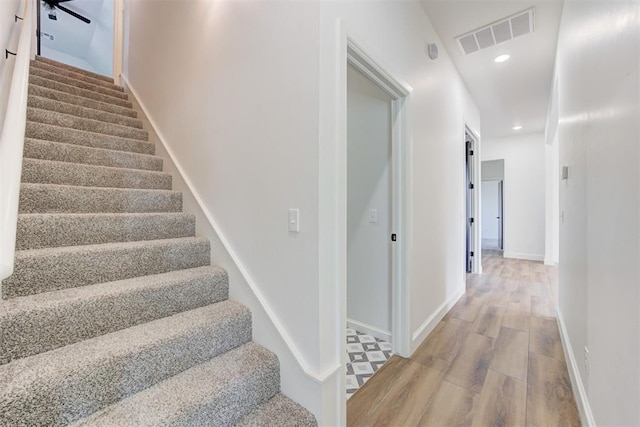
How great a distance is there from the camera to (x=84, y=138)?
7.52 feet

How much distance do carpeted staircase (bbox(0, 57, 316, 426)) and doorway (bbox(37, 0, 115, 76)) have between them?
3.86 m

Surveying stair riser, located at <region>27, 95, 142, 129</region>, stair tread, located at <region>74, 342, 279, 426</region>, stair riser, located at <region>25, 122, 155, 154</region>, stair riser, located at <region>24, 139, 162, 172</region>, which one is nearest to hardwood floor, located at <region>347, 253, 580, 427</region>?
stair tread, located at <region>74, 342, 279, 426</region>

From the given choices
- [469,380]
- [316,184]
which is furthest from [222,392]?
[469,380]

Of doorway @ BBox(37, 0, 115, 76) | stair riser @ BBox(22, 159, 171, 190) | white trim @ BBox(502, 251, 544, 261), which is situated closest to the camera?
stair riser @ BBox(22, 159, 171, 190)

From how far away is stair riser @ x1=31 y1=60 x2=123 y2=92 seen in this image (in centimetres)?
312

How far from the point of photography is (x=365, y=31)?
165 centimetres

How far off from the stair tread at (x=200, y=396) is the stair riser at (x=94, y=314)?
36 centimetres

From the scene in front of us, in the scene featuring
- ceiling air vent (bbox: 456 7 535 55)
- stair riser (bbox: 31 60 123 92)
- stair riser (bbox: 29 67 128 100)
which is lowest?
stair riser (bbox: 29 67 128 100)

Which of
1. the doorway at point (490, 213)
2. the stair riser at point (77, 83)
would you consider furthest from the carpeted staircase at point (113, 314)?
the doorway at point (490, 213)

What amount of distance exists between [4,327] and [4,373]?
0.17 m

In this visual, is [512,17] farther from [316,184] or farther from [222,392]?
[222,392]

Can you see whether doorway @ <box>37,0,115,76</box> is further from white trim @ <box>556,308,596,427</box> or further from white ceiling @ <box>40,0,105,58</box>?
white trim @ <box>556,308,596,427</box>

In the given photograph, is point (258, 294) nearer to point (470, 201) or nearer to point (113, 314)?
point (113, 314)

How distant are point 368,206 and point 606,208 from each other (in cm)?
153
